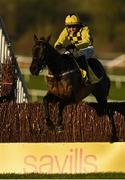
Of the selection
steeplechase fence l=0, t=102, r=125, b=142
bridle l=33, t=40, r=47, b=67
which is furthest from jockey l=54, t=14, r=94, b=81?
steeplechase fence l=0, t=102, r=125, b=142

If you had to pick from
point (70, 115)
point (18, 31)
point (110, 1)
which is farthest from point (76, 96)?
point (18, 31)

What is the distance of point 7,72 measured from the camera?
15.5 metres

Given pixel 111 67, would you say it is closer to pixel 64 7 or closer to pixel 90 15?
pixel 90 15

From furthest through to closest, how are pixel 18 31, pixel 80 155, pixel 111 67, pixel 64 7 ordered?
pixel 64 7 < pixel 18 31 < pixel 111 67 < pixel 80 155

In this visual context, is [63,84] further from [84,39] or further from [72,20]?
[72,20]

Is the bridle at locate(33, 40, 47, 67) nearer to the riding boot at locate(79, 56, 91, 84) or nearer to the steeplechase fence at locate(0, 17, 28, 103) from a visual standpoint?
the riding boot at locate(79, 56, 91, 84)

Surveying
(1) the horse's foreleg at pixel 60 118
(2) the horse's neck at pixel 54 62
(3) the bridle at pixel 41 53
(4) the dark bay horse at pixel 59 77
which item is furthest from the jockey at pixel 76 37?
(1) the horse's foreleg at pixel 60 118

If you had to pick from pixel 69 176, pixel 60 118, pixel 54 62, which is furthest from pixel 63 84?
pixel 69 176

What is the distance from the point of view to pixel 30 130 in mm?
13398

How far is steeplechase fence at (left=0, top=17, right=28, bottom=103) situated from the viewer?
1545 cm

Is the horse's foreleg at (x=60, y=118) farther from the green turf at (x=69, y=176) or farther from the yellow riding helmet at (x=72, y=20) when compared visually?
the yellow riding helmet at (x=72, y=20)

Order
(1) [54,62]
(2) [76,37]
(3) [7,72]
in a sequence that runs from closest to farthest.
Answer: (1) [54,62]
(2) [76,37]
(3) [7,72]

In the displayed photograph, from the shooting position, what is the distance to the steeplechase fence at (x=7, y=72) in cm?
1545

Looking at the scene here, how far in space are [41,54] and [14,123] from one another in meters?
1.25
